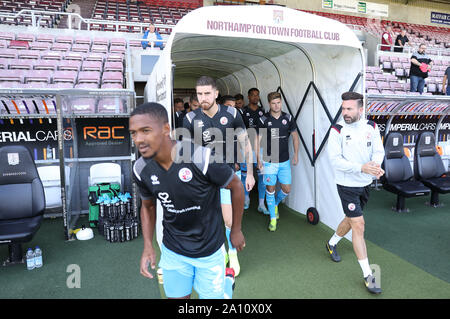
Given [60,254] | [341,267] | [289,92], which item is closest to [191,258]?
[341,267]

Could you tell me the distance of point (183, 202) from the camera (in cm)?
165

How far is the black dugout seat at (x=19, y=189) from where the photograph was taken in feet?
12.6

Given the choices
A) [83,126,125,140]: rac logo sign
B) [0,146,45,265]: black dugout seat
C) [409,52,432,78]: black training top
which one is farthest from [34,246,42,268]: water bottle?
[409,52,432,78]: black training top

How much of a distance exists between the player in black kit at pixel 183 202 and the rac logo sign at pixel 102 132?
13.3 ft

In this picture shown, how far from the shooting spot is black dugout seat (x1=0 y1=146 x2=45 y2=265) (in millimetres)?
3850

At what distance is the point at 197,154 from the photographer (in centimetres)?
160

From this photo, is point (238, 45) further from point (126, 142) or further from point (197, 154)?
point (197, 154)

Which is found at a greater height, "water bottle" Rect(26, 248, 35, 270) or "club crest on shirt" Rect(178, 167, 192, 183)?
"club crest on shirt" Rect(178, 167, 192, 183)

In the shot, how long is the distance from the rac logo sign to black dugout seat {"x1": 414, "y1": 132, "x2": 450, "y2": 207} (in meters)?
5.46

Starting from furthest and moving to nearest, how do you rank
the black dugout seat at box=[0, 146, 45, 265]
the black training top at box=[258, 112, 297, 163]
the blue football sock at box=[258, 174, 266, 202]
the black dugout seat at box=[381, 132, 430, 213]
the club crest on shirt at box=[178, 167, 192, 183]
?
the black dugout seat at box=[381, 132, 430, 213], the blue football sock at box=[258, 174, 266, 202], the black training top at box=[258, 112, 297, 163], the black dugout seat at box=[0, 146, 45, 265], the club crest on shirt at box=[178, 167, 192, 183]

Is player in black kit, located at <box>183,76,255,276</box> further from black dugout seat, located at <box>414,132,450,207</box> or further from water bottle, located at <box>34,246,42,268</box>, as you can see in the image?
black dugout seat, located at <box>414,132,450,207</box>

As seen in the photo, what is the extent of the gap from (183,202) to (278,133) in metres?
→ 3.25

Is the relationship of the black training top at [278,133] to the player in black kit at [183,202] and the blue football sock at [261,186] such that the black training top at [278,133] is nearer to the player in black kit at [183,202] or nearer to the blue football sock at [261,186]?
the blue football sock at [261,186]

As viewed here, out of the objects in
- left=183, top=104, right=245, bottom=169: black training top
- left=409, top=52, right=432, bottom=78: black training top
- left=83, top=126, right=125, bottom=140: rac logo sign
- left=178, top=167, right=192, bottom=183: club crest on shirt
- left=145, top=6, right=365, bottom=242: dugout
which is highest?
left=409, top=52, right=432, bottom=78: black training top
